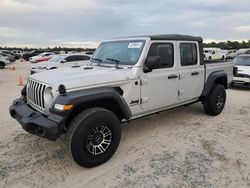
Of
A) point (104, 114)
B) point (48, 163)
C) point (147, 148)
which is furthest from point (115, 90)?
point (48, 163)

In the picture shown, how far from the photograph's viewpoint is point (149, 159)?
143 inches

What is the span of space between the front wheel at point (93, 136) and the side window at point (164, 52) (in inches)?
60.0

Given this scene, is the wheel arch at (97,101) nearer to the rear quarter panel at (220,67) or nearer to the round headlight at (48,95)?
the round headlight at (48,95)

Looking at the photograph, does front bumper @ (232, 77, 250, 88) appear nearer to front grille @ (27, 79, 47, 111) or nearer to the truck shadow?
the truck shadow

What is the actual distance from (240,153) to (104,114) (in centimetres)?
242

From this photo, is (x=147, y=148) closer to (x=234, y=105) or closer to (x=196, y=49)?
(x=196, y=49)

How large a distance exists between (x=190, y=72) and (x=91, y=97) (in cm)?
257

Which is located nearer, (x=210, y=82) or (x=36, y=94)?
(x=36, y=94)

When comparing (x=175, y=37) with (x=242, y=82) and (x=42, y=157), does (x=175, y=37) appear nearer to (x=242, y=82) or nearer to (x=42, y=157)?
(x=42, y=157)

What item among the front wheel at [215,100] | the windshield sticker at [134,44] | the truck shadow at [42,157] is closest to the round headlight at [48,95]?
the truck shadow at [42,157]

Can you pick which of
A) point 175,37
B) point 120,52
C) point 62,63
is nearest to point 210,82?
point 175,37

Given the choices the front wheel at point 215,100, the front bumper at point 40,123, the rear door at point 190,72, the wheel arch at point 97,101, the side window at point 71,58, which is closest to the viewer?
the front bumper at point 40,123

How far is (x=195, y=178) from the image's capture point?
10.2ft

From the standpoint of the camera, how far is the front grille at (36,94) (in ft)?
11.2
